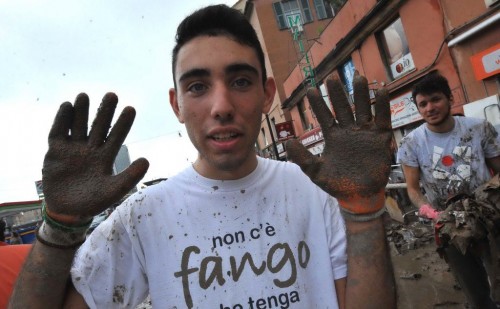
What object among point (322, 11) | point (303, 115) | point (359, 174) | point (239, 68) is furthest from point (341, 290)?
point (322, 11)

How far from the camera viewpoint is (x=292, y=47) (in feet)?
79.6

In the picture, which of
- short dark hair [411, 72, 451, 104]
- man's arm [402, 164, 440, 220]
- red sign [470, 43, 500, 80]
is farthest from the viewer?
red sign [470, 43, 500, 80]

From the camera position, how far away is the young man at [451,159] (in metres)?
2.66

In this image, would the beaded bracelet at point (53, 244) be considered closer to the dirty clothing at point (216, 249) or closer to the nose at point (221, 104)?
the dirty clothing at point (216, 249)

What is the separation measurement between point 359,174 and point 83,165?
1094mm

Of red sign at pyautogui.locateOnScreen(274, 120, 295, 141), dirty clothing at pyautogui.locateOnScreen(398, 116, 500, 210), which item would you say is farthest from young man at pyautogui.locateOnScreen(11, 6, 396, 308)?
red sign at pyautogui.locateOnScreen(274, 120, 295, 141)

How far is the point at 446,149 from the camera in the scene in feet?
9.51

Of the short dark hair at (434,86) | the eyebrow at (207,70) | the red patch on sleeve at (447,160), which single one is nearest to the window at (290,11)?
the short dark hair at (434,86)

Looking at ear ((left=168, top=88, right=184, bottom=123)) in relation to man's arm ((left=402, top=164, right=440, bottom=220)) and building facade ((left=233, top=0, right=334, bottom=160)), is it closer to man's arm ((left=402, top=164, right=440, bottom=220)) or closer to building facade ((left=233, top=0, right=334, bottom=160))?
man's arm ((left=402, top=164, right=440, bottom=220))

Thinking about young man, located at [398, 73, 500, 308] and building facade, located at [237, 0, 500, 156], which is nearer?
young man, located at [398, 73, 500, 308]

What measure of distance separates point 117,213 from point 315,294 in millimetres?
878

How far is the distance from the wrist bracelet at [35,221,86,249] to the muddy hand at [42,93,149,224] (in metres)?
0.04

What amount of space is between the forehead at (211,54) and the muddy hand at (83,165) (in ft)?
1.06

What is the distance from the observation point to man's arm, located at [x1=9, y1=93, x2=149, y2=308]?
3.53 feet
